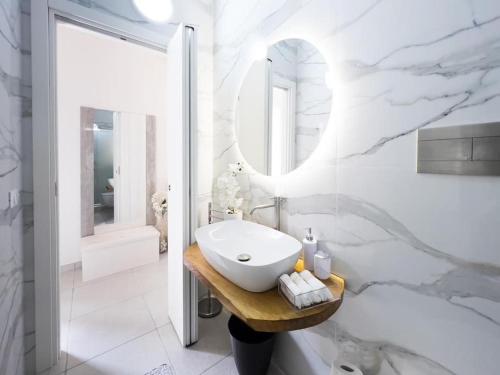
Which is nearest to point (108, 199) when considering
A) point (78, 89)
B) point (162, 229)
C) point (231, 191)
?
point (162, 229)

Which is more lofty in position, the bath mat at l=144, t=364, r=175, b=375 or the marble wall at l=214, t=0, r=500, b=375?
the marble wall at l=214, t=0, r=500, b=375

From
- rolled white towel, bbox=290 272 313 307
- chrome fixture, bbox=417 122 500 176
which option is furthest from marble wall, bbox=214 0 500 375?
rolled white towel, bbox=290 272 313 307

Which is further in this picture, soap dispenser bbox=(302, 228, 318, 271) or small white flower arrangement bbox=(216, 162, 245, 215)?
small white flower arrangement bbox=(216, 162, 245, 215)

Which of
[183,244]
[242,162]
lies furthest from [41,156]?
[242,162]

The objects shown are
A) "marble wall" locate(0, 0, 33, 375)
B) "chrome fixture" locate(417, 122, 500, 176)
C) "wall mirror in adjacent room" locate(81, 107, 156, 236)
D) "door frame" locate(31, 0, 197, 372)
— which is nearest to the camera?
"chrome fixture" locate(417, 122, 500, 176)

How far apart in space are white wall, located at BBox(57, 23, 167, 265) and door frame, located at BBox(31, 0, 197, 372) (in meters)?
1.13

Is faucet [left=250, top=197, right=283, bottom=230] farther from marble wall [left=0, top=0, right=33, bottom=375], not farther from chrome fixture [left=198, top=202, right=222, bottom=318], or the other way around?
marble wall [left=0, top=0, right=33, bottom=375]

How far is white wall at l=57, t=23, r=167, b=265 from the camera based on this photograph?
2.43 m

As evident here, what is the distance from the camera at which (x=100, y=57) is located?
262 centimetres

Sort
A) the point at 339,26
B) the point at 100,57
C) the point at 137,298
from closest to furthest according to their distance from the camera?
the point at 339,26, the point at 137,298, the point at 100,57

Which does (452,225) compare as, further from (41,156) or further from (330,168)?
(41,156)

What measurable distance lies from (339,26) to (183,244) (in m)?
1.38

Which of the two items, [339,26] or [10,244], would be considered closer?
[339,26]

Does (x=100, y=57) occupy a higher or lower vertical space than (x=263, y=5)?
higher
